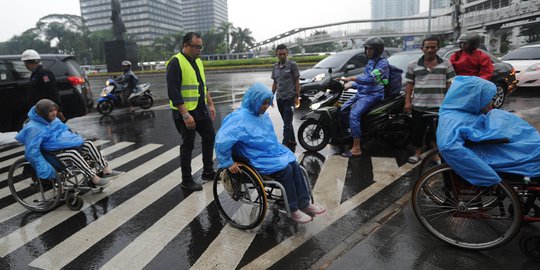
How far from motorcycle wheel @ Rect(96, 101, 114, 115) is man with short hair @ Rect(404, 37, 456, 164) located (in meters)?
9.16

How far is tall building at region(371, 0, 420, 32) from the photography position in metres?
89.4

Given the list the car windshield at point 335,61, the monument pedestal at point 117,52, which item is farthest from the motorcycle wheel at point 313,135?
the monument pedestal at point 117,52

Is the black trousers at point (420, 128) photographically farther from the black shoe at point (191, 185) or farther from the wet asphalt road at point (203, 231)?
the black shoe at point (191, 185)

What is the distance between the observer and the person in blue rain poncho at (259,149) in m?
3.20

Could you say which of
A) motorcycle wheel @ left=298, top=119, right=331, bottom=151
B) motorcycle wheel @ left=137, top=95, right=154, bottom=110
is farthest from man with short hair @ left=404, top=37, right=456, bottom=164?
motorcycle wheel @ left=137, top=95, right=154, bottom=110

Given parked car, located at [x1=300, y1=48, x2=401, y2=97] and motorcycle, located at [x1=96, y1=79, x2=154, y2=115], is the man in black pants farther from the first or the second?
motorcycle, located at [x1=96, y1=79, x2=154, y2=115]

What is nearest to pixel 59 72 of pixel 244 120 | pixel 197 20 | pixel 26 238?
pixel 26 238

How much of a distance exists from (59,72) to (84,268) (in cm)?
636

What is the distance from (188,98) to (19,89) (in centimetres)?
523

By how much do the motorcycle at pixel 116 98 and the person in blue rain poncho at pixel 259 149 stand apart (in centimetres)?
890

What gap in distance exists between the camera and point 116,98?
11.1m

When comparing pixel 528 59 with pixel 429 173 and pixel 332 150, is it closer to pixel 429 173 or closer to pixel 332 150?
pixel 332 150

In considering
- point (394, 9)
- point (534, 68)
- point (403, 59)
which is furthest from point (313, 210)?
point (394, 9)

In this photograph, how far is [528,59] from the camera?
408 inches
